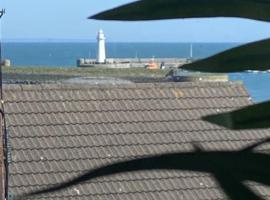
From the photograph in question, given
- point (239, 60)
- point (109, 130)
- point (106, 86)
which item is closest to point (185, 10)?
point (239, 60)

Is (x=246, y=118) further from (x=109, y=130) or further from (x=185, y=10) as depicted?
(x=109, y=130)

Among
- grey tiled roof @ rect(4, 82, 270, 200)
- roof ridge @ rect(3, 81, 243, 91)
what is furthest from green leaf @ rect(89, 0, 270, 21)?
roof ridge @ rect(3, 81, 243, 91)

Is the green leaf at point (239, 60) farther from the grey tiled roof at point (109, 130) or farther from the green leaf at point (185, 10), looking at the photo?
the grey tiled roof at point (109, 130)

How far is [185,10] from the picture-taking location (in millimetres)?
675

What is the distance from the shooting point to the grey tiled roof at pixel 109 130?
9.59 meters

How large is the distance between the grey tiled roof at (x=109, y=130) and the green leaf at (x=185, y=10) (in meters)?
8.41

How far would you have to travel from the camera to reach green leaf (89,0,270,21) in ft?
2.20

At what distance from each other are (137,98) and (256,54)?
1056 cm

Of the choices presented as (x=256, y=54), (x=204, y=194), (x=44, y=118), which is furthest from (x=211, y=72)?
(x=44, y=118)

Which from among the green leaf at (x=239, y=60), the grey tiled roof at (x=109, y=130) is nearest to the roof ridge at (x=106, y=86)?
the grey tiled roof at (x=109, y=130)

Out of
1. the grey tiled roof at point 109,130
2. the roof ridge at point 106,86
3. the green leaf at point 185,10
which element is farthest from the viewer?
the roof ridge at point 106,86

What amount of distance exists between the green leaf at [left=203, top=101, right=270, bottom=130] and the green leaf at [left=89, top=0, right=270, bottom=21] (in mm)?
69

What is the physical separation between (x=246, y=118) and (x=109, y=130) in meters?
10.0

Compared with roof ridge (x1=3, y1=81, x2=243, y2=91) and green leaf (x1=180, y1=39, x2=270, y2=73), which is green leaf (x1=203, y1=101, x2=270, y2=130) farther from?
roof ridge (x1=3, y1=81, x2=243, y2=91)
